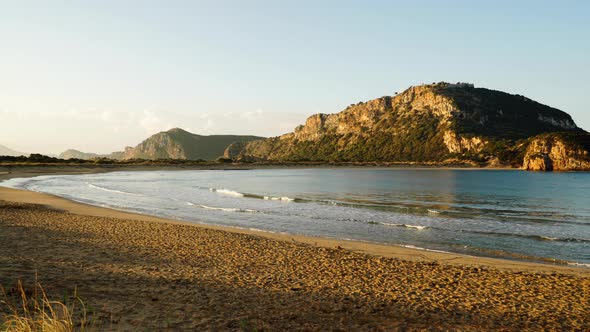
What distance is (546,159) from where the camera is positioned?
151 m

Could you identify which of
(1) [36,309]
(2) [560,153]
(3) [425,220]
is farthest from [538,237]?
(2) [560,153]

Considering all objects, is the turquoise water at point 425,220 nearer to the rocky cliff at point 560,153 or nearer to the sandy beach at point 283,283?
the sandy beach at point 283,283

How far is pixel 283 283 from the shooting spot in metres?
12.5

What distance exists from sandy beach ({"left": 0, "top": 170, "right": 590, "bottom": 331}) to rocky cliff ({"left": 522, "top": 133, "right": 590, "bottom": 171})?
16008 cm

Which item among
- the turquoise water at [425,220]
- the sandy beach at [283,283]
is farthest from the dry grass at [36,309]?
the turquoise water at [425,220]

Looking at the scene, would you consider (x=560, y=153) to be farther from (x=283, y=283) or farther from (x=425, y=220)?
(x=283, y=283)

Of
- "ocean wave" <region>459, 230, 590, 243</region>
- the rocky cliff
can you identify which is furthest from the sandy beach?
the rocky cliff

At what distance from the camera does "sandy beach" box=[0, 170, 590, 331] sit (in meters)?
9.16

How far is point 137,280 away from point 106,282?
2.83 ft

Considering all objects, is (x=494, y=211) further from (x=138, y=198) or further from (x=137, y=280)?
(x=138, y=198)

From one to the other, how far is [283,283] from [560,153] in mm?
173436

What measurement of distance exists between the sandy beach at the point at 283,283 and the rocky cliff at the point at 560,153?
160 metres

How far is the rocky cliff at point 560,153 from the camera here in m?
150

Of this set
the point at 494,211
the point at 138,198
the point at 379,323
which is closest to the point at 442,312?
the point at 379,323
